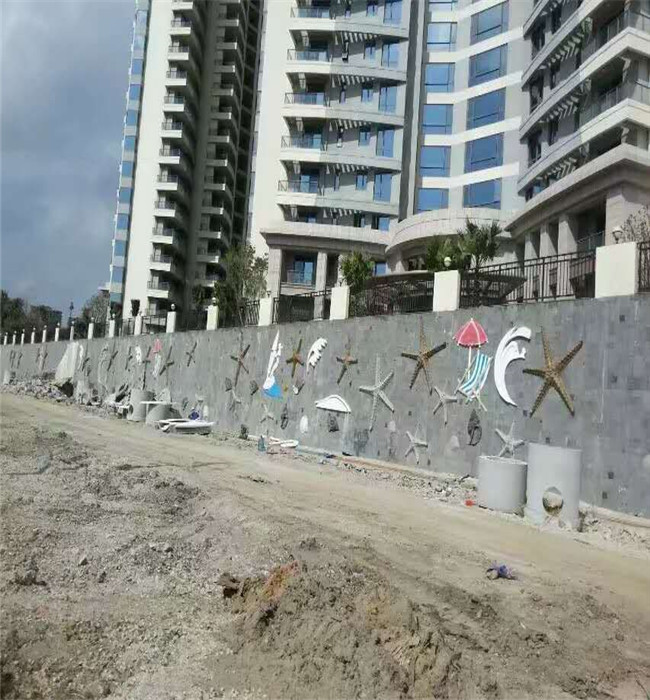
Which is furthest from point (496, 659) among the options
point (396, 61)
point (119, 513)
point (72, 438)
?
point (396, 61)

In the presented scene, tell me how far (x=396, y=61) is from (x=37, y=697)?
48400mm

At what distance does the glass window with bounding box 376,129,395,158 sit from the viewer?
4438 centimetres

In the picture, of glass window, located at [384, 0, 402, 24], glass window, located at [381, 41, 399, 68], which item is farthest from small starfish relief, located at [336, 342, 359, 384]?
glass window, located at [384, 0, 402, 24]

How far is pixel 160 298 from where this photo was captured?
64750 millimetres

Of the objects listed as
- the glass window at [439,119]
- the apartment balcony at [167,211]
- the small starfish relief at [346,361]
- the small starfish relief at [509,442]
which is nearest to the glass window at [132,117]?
the apartment balcony at [167,211]

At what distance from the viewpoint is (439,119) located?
43781mm

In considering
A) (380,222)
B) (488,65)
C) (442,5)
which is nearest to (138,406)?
(380,222)

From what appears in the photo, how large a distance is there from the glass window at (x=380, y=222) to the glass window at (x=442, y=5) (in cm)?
1625

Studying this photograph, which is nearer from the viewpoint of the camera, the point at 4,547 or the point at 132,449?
the point at 4,547

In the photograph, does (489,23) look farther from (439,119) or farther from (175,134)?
(175,134)

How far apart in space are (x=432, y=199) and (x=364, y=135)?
23.4 ft

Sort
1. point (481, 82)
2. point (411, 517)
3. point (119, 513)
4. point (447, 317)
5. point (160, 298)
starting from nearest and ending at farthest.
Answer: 1. point (119, 513)
2. point (411, 517)
3. point (447, 317)
4. point (481, 82)
5. point (160, 298)

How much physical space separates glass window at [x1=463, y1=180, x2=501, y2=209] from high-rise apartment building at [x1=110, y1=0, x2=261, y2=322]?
115 ft

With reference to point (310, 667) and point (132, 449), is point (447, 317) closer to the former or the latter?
point (132, 449)
